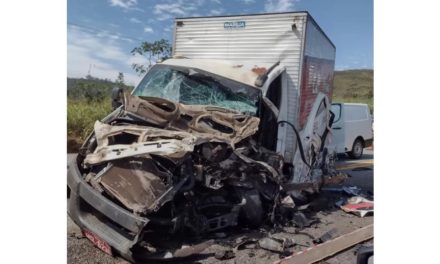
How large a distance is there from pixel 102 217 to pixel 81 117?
627 mm

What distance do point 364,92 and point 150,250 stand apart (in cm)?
157

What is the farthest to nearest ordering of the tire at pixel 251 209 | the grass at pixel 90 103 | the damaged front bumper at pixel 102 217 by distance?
the tire at pixel 251 209 → the damaged front bumper at pixel 102 217 → the grass at pixel 90 103

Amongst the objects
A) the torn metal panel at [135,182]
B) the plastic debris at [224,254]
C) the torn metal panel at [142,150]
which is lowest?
the plastic debris at [224,254]

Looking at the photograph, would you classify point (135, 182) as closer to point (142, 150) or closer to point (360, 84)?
point (142, 150)

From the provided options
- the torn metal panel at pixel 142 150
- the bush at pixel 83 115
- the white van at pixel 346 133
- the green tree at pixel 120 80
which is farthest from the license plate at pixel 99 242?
the white van at pixel 346 133

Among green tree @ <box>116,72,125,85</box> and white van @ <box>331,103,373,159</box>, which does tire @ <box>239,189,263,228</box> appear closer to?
green tree @ <box>116,72,125,85</box>

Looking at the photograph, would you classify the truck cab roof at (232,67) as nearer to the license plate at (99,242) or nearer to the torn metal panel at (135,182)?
the torn metal panel at (135,182)

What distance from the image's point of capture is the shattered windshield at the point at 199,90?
3.49 metres

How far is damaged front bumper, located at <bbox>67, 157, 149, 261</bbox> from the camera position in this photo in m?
2.37

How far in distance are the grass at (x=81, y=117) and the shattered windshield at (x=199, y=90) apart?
683 mm

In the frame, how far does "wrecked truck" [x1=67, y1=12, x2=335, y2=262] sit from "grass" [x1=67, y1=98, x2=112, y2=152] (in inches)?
3.2

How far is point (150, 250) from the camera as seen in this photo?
2.58m
